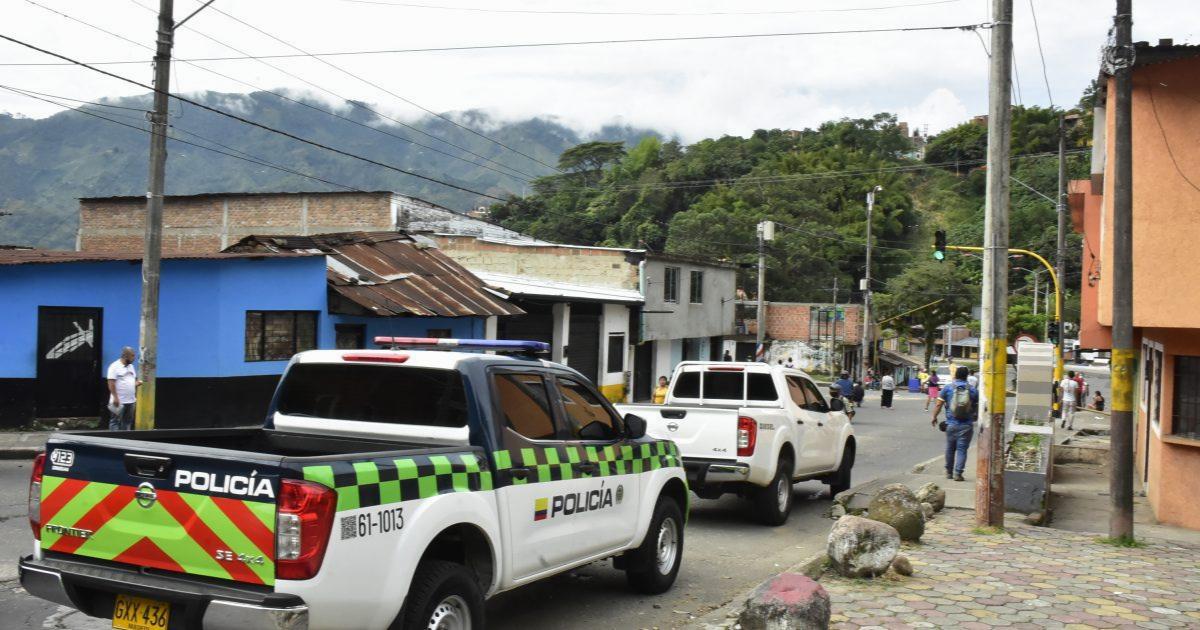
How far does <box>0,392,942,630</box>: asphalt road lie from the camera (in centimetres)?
723

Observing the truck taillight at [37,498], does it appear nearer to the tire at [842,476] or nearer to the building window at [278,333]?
the tire at [842,476]

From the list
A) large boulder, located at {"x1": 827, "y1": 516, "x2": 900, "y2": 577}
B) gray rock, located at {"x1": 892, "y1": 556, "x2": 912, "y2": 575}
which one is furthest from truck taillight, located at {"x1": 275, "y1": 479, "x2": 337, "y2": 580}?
gray rock, located at {"x1": 892, "y1": 556, "x2": 912, "y2": 575}

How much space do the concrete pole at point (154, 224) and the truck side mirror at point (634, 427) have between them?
10.7m

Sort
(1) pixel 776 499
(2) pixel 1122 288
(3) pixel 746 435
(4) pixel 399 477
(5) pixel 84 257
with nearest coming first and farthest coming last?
(4) pixel 399 477
(2) pixel 1122 288
(3) pixel 746 435
(1) pixel 776 499
(5) pixel 84 257

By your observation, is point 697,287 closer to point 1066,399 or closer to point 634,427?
point 1066,399

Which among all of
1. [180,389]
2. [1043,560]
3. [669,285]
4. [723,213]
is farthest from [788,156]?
[1043,560]

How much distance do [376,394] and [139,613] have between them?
6.73 ft

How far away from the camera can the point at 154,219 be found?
634 inches

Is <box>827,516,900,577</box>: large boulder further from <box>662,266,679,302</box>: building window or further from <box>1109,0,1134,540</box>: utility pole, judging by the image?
<box>662,266,679,302</box>: building window

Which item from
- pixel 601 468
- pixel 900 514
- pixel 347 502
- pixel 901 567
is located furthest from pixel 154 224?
pixel 347 502

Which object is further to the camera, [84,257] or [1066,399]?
[1066,399]

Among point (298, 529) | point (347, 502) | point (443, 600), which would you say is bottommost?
point (443, 600)

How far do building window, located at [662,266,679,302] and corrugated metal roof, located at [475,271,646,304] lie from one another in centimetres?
255

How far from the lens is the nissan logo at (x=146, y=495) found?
4.87m
